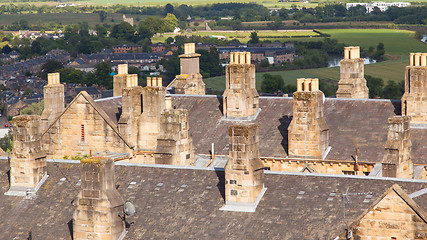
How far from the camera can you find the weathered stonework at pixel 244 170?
137 feet

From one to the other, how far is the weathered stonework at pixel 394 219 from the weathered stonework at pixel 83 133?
3205 centimetres

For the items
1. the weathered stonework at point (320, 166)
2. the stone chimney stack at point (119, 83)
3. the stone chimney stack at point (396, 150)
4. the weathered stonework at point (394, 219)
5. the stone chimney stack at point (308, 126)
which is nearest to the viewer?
the weathered stonework at point (394, 219)

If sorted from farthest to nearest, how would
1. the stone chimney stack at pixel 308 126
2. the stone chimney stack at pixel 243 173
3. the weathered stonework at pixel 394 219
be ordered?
the stone chimney stack at pixel 308 126, the stone chimney stack at pixel 243 173, the weathered stonework at pixel 394 219

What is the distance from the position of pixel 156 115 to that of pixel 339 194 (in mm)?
26102

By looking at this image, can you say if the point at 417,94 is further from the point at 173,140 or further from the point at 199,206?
the point at 199,206

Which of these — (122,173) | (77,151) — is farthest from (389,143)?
(77,151)

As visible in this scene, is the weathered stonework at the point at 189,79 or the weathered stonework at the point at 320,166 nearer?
the weathered stonework at the point at 320,166

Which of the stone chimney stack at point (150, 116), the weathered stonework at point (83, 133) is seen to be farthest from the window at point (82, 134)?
the stone chimney stack at point (150, 116)

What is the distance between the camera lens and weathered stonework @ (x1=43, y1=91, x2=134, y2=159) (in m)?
64.8

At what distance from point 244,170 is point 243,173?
16 cm

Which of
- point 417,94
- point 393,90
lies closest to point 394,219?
point 417,94

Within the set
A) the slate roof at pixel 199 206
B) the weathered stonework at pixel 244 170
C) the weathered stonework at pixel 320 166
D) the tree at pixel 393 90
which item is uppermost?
the weathered stonework at pixel 244 170

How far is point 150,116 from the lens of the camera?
213ft

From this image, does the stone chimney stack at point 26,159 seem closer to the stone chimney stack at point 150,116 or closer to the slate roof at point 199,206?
the slate roof at point 199,206
